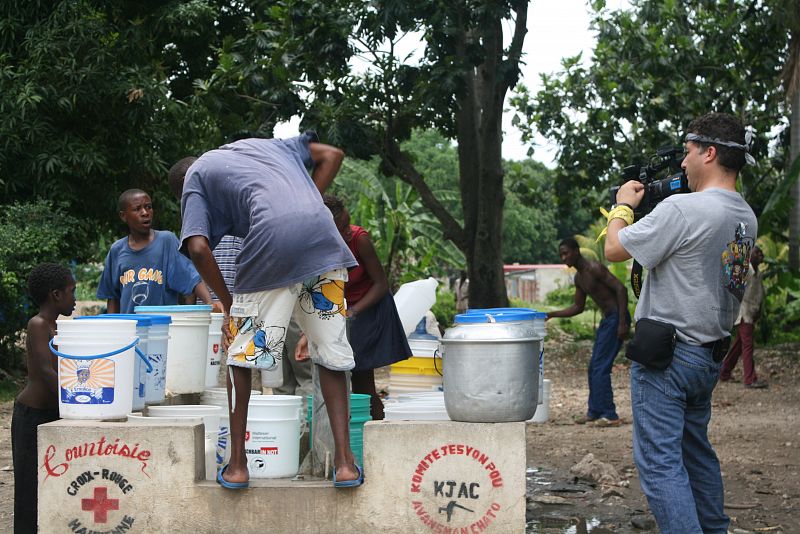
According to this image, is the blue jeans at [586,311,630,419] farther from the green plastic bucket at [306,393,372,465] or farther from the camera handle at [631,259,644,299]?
the camera handle at [631,259,644,299]

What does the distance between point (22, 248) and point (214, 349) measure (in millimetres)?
6216

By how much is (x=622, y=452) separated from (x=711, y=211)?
4321 mm

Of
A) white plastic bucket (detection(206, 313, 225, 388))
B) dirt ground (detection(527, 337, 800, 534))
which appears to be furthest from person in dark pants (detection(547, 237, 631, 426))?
white plastic bucket (detection(206, 313, 225, 388))

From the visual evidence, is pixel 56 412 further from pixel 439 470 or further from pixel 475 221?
pixel 475 221

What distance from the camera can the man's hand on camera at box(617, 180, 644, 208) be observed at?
442 cm

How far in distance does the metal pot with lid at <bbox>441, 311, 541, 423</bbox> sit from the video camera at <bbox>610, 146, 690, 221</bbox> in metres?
0.78

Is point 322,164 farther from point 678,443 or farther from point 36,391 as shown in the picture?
point 678,443

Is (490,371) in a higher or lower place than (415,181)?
lower

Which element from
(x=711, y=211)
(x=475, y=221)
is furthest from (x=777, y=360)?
(x=711, y=211)

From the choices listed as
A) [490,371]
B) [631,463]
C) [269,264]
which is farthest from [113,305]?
[631,463]

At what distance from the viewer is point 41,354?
15.5 ft

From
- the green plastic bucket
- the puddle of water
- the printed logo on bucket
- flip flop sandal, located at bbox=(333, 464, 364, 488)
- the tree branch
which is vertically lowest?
the puddle of water

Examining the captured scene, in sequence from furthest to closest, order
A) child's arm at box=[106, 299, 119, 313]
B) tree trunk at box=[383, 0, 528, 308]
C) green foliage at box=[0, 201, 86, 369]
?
tree trunk at box=[383, 0, 528, 308] < green foliage at box=[0, 201, 86, 369] < child's arm at box=[106, 299, 119, 313]

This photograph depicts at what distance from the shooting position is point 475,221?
13.7 meters
